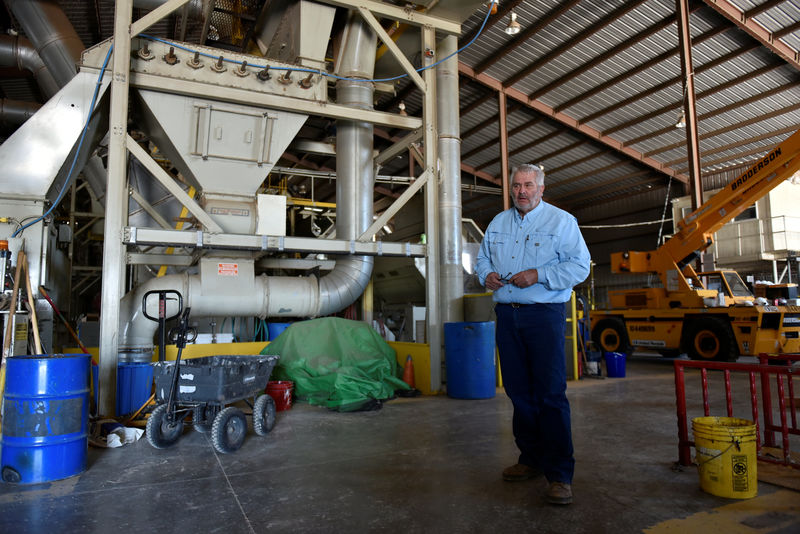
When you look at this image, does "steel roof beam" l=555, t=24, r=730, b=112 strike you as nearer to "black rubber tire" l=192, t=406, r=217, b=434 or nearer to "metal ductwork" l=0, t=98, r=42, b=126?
"black rubber tire" l=192, t=406, r=217, b=434

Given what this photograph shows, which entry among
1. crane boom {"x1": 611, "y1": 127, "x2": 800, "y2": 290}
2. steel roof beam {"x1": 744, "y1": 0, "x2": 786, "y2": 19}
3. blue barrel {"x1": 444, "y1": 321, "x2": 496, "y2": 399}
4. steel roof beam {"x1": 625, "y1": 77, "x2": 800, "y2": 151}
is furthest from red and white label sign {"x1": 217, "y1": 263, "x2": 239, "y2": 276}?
steel roof beam {"x1": 625, "y1": 77, "x2": 800, "y2": 151}

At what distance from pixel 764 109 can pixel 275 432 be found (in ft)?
55.2

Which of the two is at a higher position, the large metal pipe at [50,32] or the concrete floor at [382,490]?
the large metal pipe at [50,32]

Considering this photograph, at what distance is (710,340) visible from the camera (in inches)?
394

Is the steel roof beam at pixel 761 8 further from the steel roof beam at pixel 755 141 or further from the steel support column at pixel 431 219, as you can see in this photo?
the steel support column at pixel 431 219

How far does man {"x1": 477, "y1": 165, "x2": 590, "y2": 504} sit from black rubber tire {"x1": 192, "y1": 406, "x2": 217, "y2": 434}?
249cm

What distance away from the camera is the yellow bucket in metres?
2.77

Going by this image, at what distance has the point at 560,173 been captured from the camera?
67.9 ft

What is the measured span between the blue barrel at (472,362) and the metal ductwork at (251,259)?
1.66 meters

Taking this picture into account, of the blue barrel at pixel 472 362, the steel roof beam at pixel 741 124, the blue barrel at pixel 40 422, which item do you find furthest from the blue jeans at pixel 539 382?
the steel roof beam at pixel 741 124

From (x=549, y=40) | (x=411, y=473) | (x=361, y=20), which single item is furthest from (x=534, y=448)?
(x=549, y=40)

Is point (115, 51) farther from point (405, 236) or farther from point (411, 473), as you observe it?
point (405, 236)

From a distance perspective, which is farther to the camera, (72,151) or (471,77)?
(471,77)

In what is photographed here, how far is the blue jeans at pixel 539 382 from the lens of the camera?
288 centimetres
